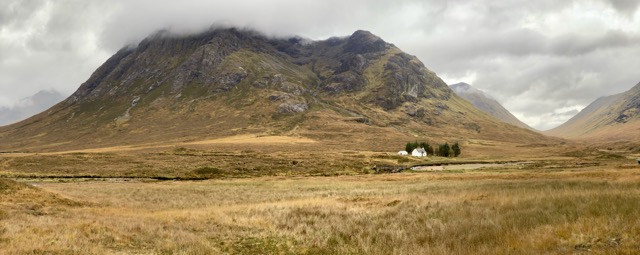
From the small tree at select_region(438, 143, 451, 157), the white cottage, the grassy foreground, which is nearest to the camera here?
the grassy foreground

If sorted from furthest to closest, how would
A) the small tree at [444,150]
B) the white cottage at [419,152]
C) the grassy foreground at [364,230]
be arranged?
the small tree at [444,150] < the white cottage at [419,152] < the grassy foreground at [364,230]

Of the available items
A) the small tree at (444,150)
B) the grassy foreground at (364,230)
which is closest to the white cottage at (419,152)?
the small tree at (444,150)

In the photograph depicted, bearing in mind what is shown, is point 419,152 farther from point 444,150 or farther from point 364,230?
Result: point 364,230

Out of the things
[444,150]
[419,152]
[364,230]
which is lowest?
[364,230]

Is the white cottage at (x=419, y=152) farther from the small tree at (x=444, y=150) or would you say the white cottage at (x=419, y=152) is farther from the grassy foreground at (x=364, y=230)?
the grassy foreground at (x=364, y=230)

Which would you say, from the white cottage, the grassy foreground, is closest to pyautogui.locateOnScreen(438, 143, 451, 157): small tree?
the white cottage

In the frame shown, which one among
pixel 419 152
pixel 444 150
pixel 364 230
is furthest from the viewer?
pixel 444 150

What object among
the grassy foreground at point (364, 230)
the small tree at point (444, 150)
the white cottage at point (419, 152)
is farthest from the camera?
the small tree at point (444, 150)

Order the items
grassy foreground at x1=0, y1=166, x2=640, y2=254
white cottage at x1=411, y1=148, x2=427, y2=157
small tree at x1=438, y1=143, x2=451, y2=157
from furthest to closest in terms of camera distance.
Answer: small tree at x1=438, y1=143, x2=451, y2=157, white cottage at x1=411, y1=148, x2=427, y2=157, grassy foreground at x1=0, y1=166, x2=640, y2=254

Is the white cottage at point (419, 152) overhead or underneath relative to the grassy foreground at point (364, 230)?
overhead

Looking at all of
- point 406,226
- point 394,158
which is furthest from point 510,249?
point 394,158

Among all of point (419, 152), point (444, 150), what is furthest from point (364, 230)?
point (444, 150)

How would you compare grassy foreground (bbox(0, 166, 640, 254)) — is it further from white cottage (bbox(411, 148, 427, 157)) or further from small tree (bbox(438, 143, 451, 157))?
small tree (bbox(438, 143, 451, 157))

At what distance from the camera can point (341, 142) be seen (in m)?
188
